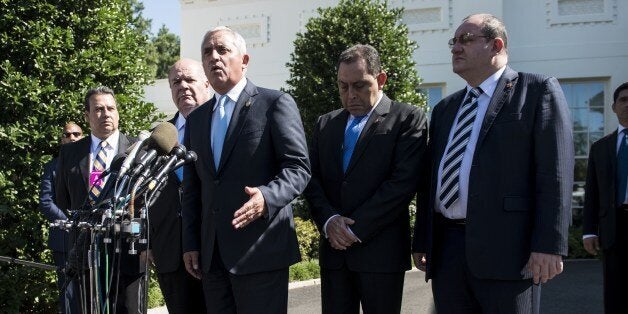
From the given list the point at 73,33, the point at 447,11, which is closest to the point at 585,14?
the point at 447,11

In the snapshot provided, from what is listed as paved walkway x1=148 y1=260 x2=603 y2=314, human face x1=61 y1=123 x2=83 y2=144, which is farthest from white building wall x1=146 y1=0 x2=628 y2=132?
human face x1=61 y1=123 x2=83 y2=144

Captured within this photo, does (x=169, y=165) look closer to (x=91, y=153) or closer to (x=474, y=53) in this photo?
(x=474, y=53)

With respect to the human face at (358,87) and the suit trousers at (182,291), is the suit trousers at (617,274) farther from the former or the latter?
the suit trousers at (182,291)

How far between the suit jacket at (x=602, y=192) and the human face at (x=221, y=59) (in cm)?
391

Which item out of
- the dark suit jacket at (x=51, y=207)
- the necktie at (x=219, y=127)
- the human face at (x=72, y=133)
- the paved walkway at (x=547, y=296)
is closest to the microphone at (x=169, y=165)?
the necktie at (x=219, y=127)

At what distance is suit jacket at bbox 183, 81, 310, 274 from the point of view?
4082 millimetres

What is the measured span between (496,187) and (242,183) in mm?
1520

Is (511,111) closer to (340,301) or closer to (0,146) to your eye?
(340,301)

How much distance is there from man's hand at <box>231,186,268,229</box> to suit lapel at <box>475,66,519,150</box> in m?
1.36

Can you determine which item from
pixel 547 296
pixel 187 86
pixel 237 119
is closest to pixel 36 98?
pixel 187 86

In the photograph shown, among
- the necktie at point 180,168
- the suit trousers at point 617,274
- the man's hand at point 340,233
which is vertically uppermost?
the necktie at point 180,168

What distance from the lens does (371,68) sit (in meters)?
4.70

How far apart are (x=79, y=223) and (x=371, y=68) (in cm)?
223

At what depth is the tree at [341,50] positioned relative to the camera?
12188 mm
